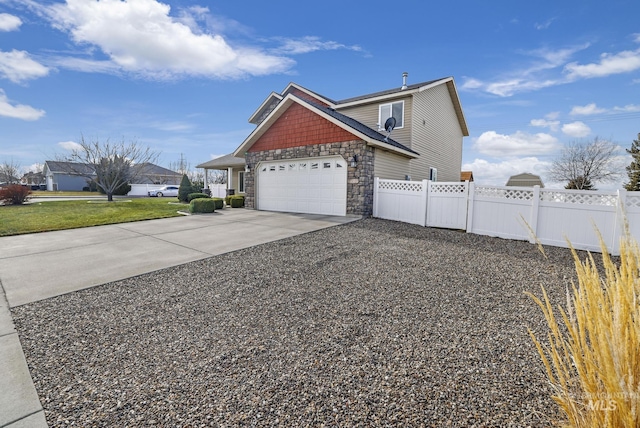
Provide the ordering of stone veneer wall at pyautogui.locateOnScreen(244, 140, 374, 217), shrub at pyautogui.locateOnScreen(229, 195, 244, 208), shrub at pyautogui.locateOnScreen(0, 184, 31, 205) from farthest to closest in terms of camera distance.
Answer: shrub at pyautogui.locateOnScreen(0, 184, 31, 205)
shrub at pyautogui.locateOnScreen(229, 195, 244, 208)
stone veneer wall at pyautogui.locateOnScreen(244, 140, 374, 217)

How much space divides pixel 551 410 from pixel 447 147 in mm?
17725

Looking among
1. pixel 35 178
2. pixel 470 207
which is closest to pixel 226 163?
pixel 470 207

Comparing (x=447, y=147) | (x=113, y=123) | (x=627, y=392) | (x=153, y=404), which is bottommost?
(x=153, y=404)

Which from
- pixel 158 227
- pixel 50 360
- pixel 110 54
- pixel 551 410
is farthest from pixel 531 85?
pixel 110 54

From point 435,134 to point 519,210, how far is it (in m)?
9.53

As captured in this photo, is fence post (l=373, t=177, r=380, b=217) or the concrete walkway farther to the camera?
fence post (l=373, t=177, r=380, b=217)

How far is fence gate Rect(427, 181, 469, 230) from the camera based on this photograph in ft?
27.3

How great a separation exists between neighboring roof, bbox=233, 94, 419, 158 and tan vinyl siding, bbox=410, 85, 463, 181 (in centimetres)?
165

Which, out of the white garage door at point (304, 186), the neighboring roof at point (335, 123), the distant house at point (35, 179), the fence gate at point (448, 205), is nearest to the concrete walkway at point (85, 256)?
the white garage door at point (304, 186)

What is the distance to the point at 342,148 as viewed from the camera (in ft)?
35.5

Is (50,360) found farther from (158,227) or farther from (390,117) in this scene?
(390,117)

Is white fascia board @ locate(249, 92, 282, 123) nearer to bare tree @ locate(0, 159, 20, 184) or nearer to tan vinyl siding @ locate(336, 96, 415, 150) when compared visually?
tan vinyl siding @ locate(336, 96, 415, 150)

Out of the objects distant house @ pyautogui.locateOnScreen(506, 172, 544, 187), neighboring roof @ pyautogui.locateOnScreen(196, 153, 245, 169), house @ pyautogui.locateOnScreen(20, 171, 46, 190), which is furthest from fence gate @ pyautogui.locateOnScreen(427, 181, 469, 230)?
house @ pyautogui.locateOnScreen(20, 171, 46, 190)

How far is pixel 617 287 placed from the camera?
130cm
